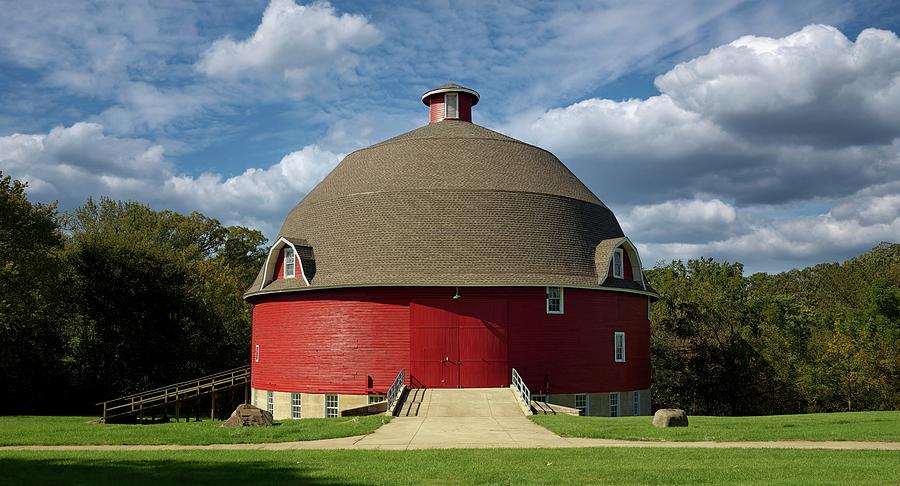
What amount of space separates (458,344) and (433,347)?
83 centimetres

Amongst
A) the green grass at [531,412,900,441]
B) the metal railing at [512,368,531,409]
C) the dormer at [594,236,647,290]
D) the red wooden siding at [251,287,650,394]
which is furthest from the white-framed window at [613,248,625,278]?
the green grass at [531,412,900,441]

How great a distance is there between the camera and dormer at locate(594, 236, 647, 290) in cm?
2689

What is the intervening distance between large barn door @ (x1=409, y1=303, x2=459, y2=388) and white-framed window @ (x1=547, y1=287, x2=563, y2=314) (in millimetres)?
3347

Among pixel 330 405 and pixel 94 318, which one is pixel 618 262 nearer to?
pixel 330 405

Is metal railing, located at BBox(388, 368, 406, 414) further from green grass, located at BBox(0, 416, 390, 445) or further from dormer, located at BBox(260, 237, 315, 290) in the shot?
dormer, located at BBox(260, 237, 315, 290)

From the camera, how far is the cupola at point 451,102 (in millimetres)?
34281

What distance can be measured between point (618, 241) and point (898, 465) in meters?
16.6

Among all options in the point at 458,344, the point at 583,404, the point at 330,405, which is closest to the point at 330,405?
the point at 330,405

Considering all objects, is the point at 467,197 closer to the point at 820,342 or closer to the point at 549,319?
the point at 549,319

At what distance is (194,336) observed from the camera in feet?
137

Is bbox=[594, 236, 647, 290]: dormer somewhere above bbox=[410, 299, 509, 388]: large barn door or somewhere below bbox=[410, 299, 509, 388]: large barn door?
above

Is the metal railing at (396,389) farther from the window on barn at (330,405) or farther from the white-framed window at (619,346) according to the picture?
the white-framed window at (619,346)

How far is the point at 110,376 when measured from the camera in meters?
38.2

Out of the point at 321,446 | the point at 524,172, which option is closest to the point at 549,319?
the point at 524,172
